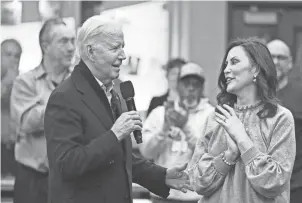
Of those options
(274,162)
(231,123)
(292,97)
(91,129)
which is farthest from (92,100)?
(292,97)

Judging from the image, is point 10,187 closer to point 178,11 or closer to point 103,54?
point 178,11

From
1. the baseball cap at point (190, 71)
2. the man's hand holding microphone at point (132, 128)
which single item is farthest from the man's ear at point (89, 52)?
the baseball cap at point (190, 71)

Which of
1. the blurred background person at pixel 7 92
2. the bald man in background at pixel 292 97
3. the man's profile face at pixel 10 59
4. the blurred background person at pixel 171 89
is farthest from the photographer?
the man's profile face at pixel 10 59

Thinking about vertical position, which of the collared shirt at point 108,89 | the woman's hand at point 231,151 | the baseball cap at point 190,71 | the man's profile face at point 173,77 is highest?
the collared shirt at point 108,89

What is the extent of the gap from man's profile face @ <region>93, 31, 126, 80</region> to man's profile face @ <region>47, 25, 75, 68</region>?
2083 mm

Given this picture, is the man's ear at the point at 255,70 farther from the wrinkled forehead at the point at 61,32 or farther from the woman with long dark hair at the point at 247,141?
the wrinkled forehead at the point at 61,32

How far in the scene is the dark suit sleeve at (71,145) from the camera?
390 centimetres

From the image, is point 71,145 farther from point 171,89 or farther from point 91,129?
point 171,89

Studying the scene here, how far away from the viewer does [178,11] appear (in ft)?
29.8

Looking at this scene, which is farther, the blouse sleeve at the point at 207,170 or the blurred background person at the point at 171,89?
the blurred background person at the point at 171,89

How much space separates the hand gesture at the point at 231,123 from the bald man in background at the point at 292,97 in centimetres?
155

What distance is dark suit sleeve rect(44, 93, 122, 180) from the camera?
390 centimetres

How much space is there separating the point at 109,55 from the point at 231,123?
748mm

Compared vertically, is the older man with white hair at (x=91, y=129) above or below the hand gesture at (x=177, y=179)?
above
